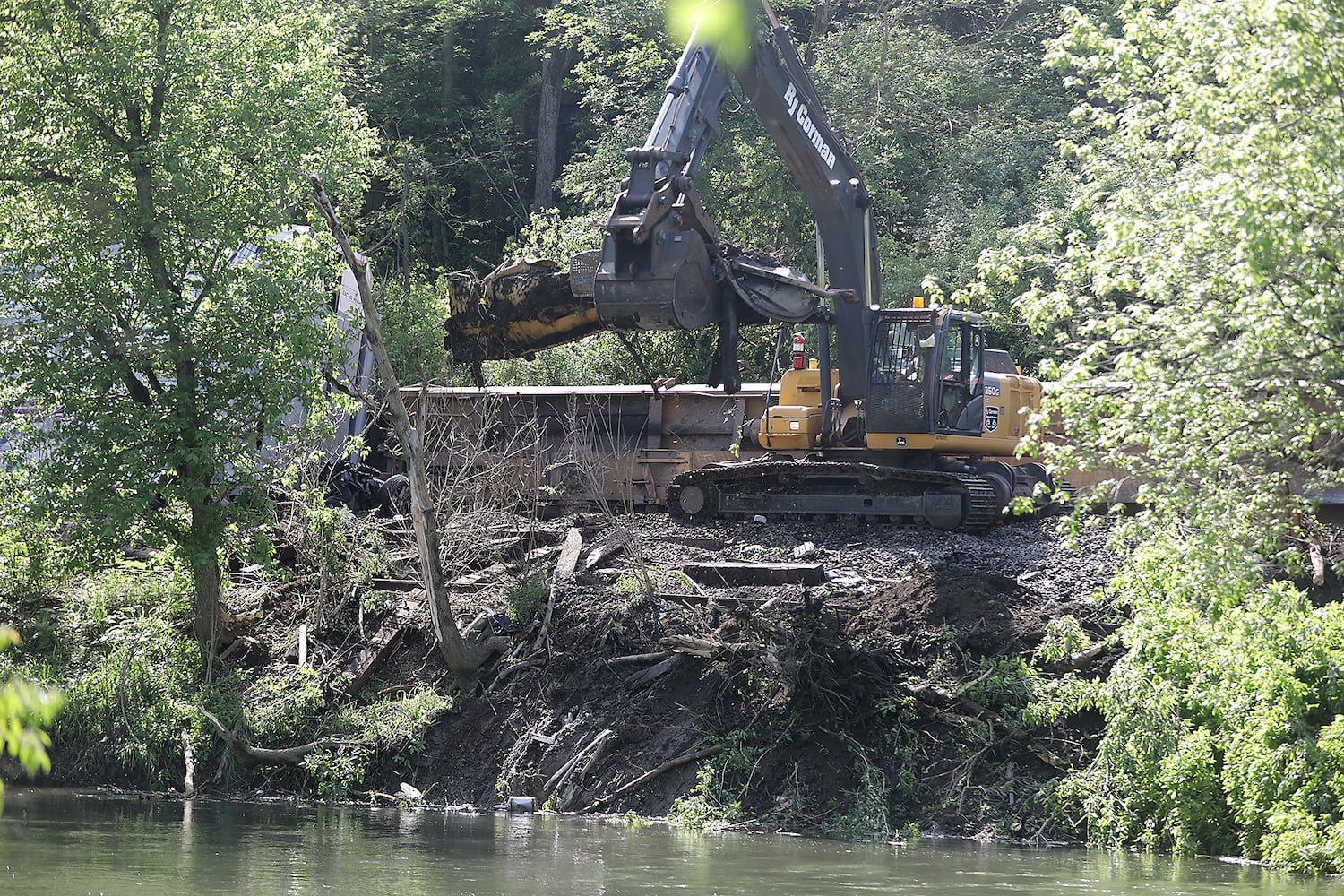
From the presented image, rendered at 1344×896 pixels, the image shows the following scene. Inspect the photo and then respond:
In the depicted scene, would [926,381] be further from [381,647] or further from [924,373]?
[381,647]

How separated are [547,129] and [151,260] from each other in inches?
969

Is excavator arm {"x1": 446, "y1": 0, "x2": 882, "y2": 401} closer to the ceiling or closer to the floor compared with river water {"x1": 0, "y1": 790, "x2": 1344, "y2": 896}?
closer to the ceiling

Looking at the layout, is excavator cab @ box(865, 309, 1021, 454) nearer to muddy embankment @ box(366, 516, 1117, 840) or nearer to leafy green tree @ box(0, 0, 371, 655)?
muddy embankment @ box(366, 516, 1117, 840)

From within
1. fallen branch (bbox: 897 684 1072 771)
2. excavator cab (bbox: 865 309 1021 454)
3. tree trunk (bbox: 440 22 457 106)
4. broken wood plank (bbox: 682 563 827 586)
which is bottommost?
fallen branch (bbox: 897 684 1072 771)

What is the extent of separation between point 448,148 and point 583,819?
30650mm

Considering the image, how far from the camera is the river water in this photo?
9.14m

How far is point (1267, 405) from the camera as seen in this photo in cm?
907

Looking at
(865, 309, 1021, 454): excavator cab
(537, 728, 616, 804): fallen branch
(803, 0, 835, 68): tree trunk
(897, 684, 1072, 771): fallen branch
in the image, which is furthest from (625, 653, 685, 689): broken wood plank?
(803, 0, 835, 68): tree trunk

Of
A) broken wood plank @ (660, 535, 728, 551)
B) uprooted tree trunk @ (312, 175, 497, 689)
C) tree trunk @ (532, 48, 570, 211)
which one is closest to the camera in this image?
uprooted tree trunk @ (312, 175, 497, 689)

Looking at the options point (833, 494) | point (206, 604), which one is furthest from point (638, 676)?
point (833, 494)

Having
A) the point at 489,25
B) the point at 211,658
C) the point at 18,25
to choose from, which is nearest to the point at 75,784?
the point at 211,658

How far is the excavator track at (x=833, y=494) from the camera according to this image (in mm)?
17766

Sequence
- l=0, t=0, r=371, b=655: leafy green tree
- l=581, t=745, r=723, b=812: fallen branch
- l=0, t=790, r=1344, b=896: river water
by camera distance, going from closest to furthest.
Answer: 1. l=0, t=790, r=1344, b=896: river water
2. l=581, t=745, r=723, b=812: fallen branch
3. l=0, t=0, r=371, b=655: leafy green tree

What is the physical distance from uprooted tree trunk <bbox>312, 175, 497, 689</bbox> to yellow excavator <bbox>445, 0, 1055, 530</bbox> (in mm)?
2109
